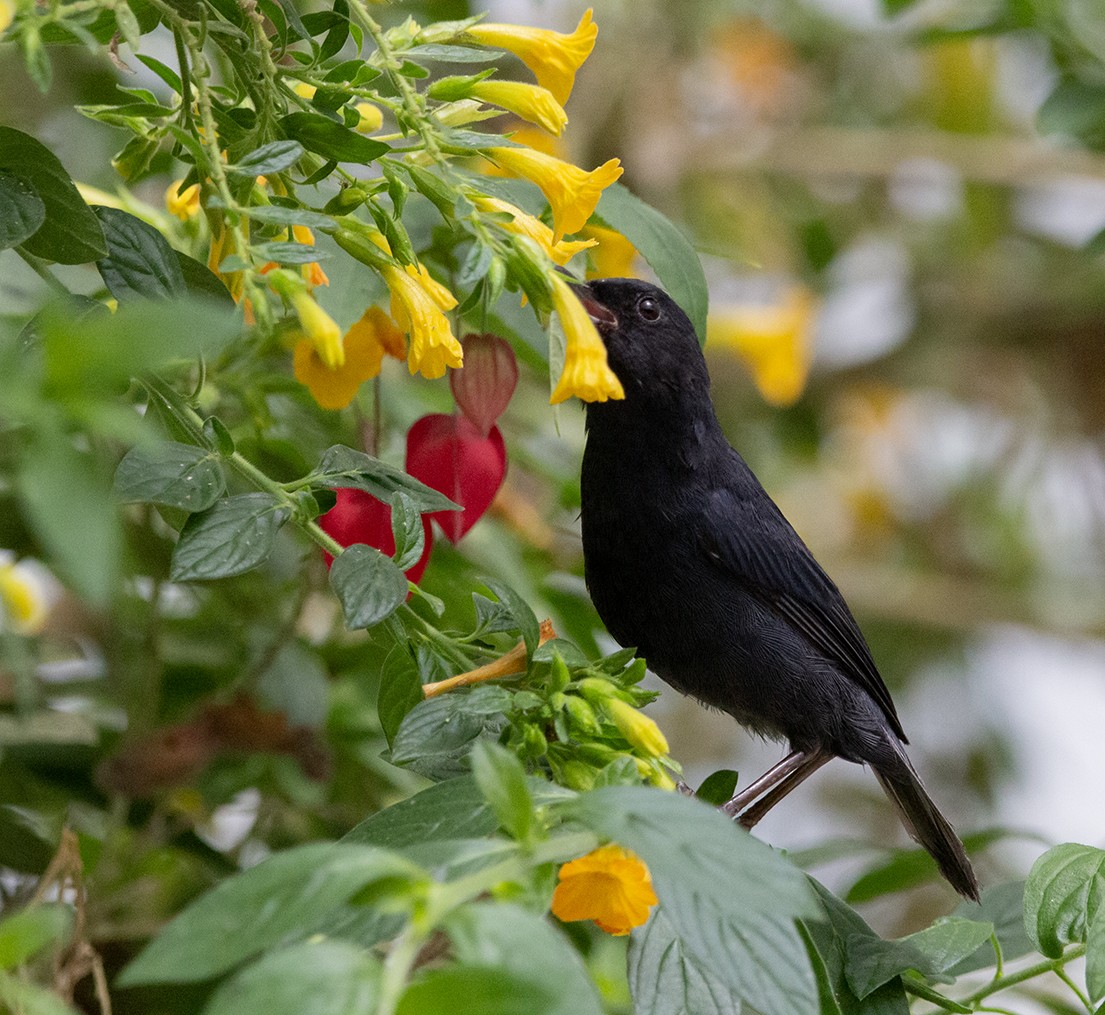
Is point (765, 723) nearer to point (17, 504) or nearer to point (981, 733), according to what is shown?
point (17, 504)

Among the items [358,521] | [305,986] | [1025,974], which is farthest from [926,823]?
[305,986]

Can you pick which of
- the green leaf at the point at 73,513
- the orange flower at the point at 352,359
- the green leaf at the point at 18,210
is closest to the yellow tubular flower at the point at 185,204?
the orange flower at the point at 352,359

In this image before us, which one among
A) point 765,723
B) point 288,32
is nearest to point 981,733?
point 765,723

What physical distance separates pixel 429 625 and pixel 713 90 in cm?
351

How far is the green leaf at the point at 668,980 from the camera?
124 centimetres

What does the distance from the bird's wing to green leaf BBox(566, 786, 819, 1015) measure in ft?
3.37

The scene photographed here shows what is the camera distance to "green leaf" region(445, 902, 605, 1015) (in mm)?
731

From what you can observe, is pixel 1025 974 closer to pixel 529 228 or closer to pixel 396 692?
pixel 396 692

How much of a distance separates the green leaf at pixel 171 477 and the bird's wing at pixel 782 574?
0.95 m

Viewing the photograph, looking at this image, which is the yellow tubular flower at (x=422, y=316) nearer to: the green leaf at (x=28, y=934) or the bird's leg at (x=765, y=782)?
the green leaf at (x=28, y=934)

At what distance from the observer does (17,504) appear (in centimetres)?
191

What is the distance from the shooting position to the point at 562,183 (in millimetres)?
1341

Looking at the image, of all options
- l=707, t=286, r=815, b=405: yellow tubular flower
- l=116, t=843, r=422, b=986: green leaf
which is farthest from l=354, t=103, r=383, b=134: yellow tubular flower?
l=707, t=286, r=815, b=405: yellow tubular flower

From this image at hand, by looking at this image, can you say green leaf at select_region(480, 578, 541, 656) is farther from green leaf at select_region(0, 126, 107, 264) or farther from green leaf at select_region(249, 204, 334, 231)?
green leaf at select_region(0, 126, 107, 264)
